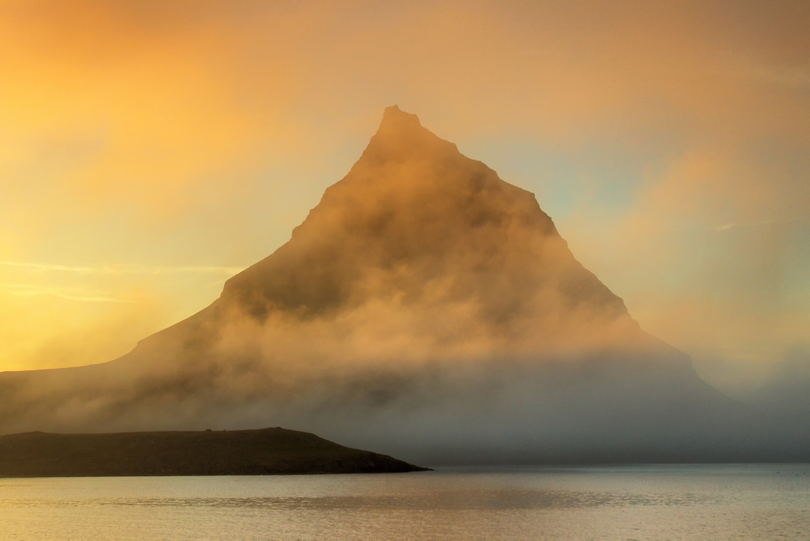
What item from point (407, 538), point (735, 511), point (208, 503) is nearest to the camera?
point (407, 538)

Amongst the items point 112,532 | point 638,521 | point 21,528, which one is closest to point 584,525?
point 638,521

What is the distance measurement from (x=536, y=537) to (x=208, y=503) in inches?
2583

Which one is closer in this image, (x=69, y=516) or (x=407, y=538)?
(x=407, y=538)

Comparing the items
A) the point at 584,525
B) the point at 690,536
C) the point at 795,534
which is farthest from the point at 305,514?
the point at 795,534

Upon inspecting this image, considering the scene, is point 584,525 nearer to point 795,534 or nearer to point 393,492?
point 795,534

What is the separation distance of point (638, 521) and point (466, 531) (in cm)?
2452

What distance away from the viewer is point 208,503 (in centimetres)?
13638

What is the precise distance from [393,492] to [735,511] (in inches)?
2822

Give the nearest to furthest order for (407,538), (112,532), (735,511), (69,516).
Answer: (407,538)
(112,532)
(69,516)
(735,511)

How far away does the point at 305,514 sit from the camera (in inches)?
4560

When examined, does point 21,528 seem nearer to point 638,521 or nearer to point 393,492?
point 638,521

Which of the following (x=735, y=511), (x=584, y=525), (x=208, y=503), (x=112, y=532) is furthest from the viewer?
(x=208, y=503)

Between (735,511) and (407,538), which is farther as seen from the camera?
(735,511)

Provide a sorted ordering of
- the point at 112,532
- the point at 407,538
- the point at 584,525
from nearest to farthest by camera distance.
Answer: the point at 407,538 < the point at 112,532 < the point at 584,525
